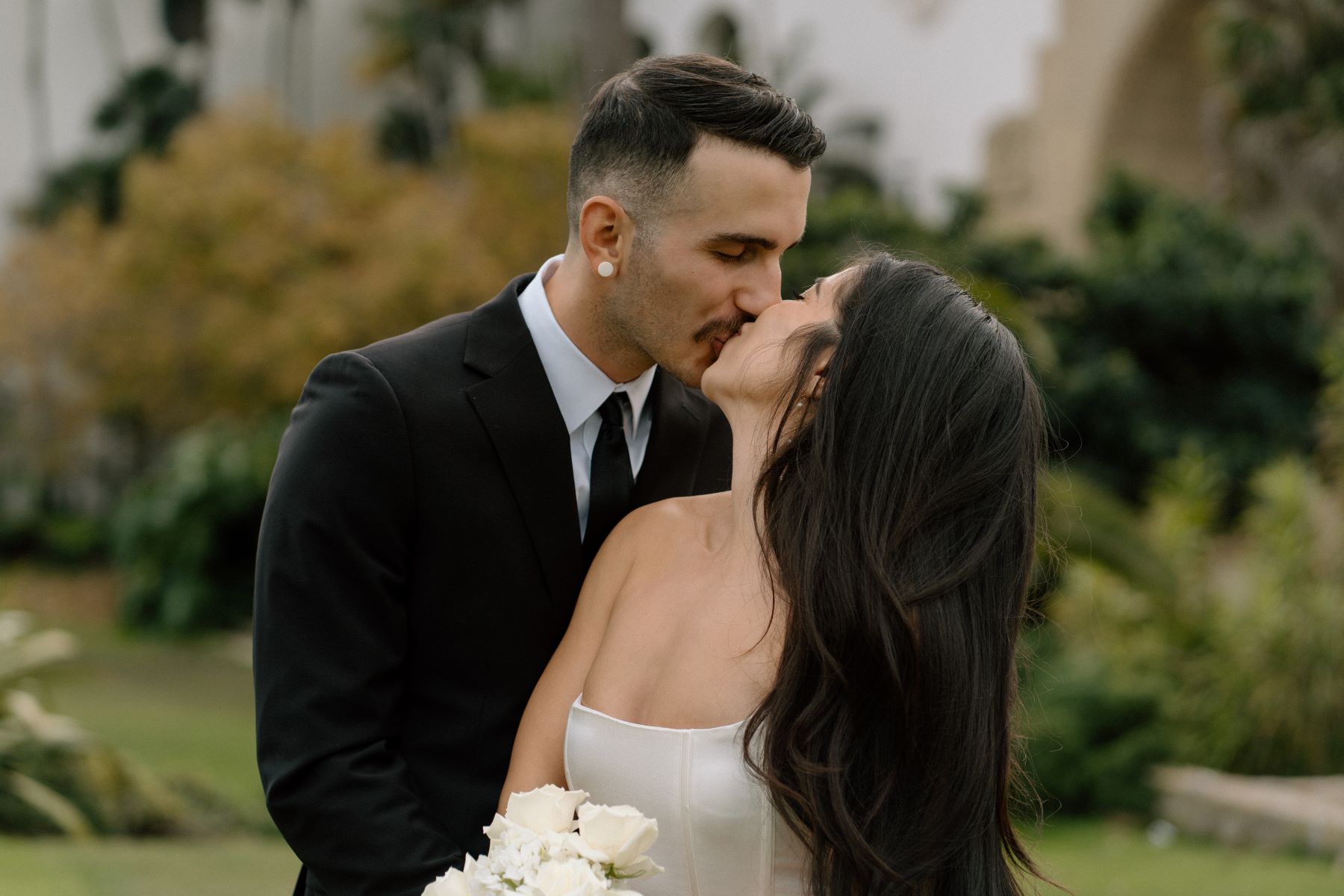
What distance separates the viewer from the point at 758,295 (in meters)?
2.89

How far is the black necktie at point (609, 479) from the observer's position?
2963 millimetres

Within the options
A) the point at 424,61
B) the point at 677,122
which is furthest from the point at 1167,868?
the point at 424,61

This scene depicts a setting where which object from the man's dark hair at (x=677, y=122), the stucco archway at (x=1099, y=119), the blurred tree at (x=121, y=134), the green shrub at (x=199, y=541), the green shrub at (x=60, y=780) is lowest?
the green shrub at (x=199, y=541)

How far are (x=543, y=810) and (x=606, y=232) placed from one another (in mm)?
1235

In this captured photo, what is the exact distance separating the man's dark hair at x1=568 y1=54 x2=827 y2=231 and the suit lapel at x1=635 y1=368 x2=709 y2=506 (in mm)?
472

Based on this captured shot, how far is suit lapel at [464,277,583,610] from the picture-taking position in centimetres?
281

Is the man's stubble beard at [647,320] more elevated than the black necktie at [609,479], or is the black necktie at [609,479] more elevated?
the man's stubble beard at [647,320]

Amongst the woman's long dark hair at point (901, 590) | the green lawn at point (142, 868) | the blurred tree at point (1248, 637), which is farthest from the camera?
the blurred tree at point (1248, 637)

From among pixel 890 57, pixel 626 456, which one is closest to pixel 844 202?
pixel 890 57

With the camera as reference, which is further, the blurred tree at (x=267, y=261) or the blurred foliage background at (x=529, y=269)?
the blurred tree at (x=267, y=261)

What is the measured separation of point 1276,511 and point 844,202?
28.5ft

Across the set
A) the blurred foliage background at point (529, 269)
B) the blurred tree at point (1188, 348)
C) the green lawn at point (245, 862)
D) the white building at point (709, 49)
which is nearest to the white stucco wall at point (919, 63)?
the white building at point (709, 49)

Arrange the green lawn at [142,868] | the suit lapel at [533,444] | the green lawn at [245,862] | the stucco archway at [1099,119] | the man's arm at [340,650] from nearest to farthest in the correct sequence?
the man's arm at [340,650] → the suit lapel at [533,444] → the green lawn at [142,868] → the green lawn at [245,862] → the stucco archway at [1099,119]

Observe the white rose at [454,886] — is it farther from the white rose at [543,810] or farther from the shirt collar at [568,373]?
the shirt collar at [568,373]
